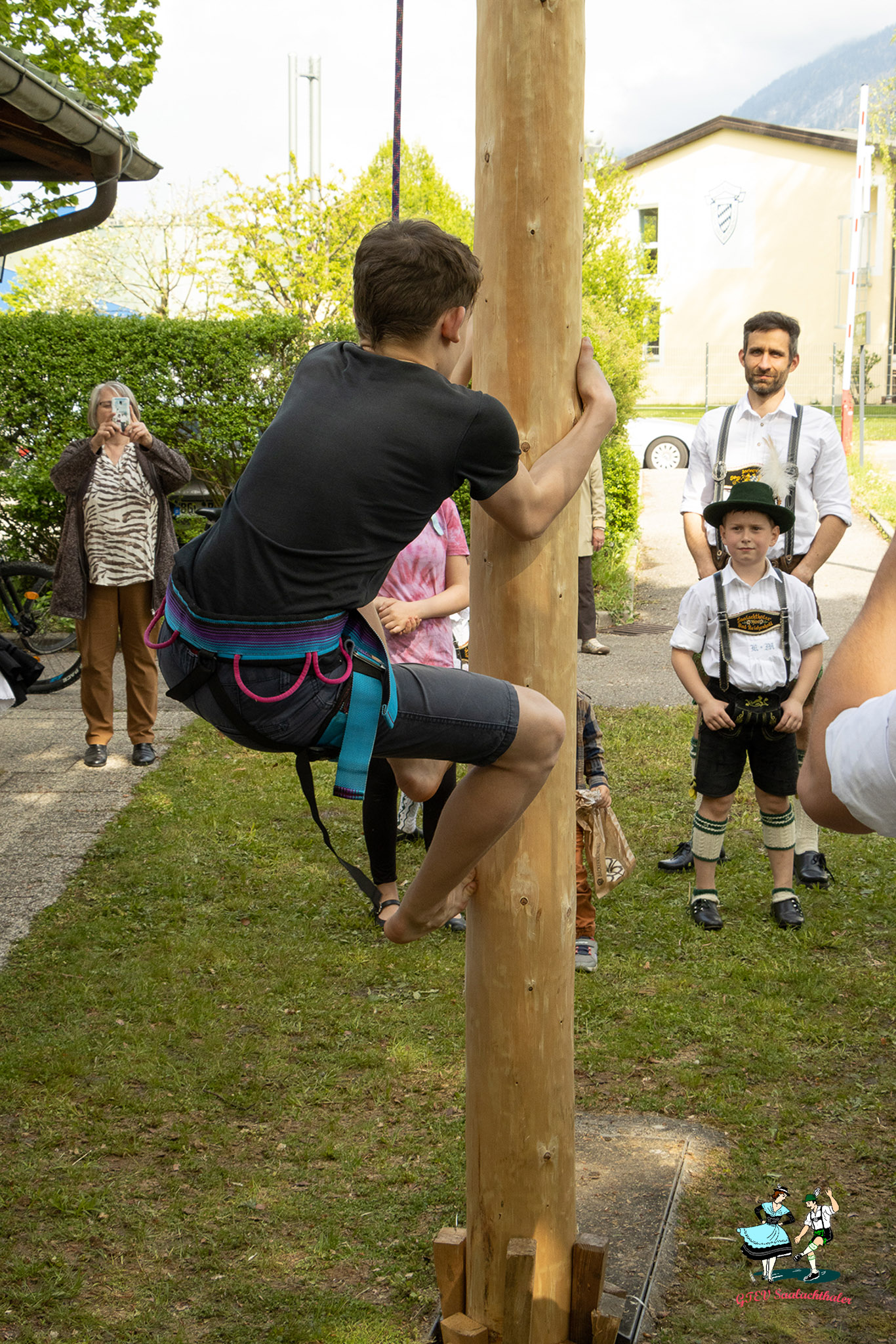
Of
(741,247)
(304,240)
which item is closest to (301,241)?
(304,240)

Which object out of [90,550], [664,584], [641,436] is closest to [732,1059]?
[90,550]

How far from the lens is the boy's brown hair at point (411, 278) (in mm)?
2508

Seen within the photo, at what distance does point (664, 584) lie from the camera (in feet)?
46.9

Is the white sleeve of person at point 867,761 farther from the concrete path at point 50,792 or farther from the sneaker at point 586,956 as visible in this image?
the concrete path at point 50,792

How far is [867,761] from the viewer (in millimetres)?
1314

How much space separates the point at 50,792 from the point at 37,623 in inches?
148

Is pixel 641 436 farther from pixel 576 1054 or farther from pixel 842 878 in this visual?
pixel 576 1054

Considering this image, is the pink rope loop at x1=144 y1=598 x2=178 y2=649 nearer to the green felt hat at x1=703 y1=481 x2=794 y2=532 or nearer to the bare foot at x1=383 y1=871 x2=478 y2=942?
the bare foot at x1=383 y1=871 x2=478 y2=942

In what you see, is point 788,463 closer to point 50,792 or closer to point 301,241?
point 50,792

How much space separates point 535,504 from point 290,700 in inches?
25.6

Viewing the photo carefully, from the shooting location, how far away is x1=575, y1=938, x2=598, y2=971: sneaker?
4945 mm

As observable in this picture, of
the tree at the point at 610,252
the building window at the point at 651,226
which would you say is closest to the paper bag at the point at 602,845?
the tree at the point at 610,252

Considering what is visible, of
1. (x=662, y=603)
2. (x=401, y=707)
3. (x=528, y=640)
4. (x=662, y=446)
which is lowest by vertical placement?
(x=662, y=603)

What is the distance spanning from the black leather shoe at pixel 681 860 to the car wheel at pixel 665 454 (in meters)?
17.5
